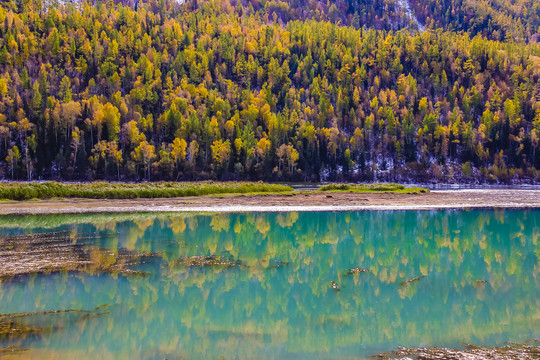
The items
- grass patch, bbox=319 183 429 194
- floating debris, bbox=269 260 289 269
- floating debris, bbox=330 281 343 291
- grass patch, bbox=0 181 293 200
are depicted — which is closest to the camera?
floating debris, bbox=330 281 343 291

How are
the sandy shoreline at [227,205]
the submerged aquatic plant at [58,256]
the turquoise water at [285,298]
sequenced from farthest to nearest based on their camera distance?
the sandy shoreline at [227,205]
the submerged aquatic plant at [58,256]
the turquoise water at [285,298]

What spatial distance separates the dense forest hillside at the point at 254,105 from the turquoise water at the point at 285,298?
93.6 metres

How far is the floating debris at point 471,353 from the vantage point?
1062cm

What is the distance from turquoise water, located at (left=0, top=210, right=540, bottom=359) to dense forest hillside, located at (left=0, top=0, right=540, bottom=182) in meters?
93.6

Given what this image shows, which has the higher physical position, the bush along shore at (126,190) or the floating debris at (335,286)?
the bush along shore at (126,190)

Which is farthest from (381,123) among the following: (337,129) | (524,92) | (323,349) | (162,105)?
(323,349)

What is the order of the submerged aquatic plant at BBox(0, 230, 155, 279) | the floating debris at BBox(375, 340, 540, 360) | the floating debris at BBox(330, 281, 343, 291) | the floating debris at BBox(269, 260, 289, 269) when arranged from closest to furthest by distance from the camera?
the floating debris at BBox(375, 340, 540, 360)
the floating debris at BBox(330, 281, 343, 291)
the submerged aquatic plant at BBox(0, 230, 155, 279)
the floating debris at BBox(269, 260, 289, 269)

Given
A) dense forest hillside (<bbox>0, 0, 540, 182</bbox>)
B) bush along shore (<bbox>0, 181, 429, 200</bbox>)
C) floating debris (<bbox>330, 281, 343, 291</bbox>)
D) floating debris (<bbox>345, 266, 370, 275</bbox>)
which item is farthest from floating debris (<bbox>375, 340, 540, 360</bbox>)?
dense forest hillside (<bbox>0, 0, 540, 182</bbox>)

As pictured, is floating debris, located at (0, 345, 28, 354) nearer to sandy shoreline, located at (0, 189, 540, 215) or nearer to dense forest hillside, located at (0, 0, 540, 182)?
sandy shoreline, located at (0, 189, 540, 215)

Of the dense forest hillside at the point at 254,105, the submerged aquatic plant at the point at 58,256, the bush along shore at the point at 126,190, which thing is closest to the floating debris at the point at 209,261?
the submerged aquatic plant at the point at 58,256

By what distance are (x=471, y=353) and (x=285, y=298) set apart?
6510 millimetres

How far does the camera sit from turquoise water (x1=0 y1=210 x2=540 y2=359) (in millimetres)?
11750

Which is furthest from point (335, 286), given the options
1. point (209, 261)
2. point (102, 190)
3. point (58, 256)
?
point (102, 190)

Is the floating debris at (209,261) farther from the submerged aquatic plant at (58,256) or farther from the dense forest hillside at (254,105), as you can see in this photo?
the dense forest hillside at (254,105)
